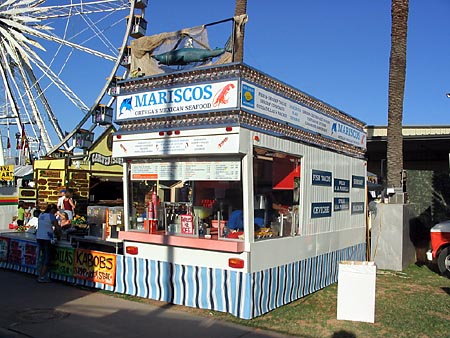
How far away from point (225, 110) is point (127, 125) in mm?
2267

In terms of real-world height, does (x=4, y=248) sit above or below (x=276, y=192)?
below

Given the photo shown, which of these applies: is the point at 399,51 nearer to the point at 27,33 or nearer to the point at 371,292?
the point at 371,292

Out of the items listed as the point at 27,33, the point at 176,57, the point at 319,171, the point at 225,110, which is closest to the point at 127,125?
the point at 176,57

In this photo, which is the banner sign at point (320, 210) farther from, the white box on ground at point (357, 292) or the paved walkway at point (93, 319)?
the paved walkway at point (93, 319)

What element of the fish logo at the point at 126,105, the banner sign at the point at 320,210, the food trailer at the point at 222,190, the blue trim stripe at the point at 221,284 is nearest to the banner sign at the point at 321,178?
the food trailer at the point at 222,190

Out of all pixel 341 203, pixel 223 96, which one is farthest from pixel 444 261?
pixel 223 96

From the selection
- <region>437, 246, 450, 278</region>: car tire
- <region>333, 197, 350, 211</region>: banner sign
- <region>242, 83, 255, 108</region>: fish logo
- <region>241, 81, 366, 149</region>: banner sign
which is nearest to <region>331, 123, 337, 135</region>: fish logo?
<region>241, 81, 366, 149</region>: banner sign

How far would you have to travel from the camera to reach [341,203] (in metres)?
10.7

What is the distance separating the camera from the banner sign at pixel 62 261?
991 centimetres

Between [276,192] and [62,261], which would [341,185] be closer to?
[276,192]

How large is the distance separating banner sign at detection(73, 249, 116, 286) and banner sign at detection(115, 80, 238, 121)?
8.56ft

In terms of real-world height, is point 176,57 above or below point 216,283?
above

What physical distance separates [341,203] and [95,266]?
208 inches

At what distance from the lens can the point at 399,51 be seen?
1534 cm
